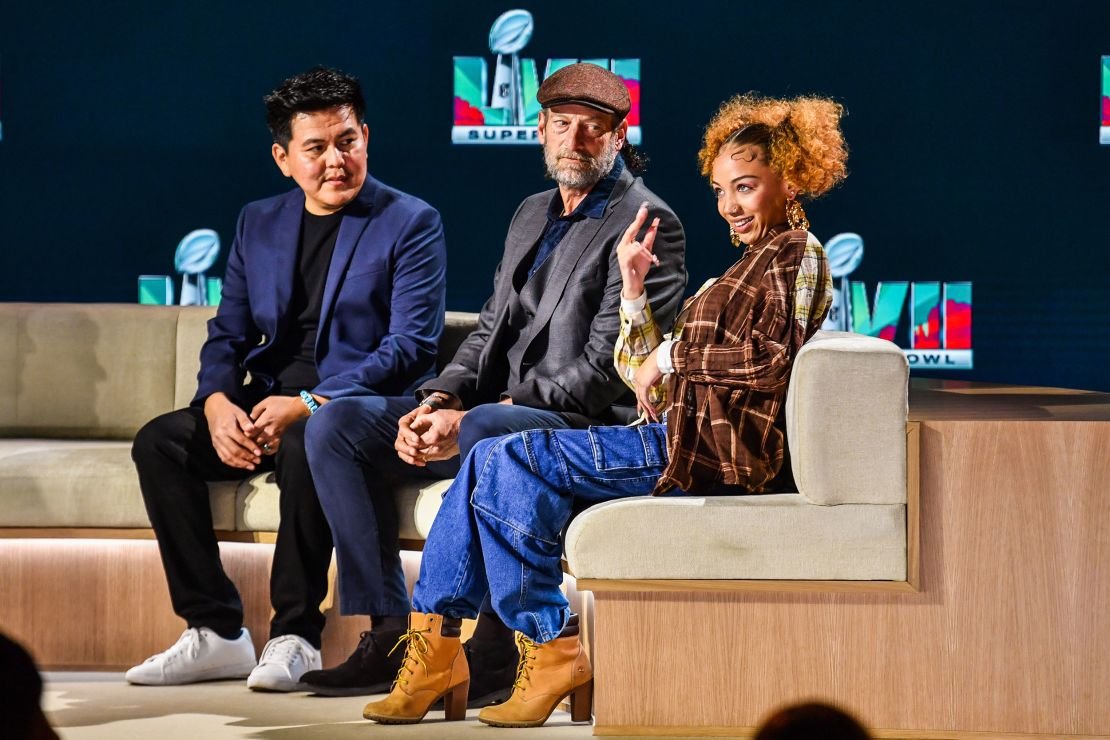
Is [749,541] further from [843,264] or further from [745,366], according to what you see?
[843,264]

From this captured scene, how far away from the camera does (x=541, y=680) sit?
2.50 m

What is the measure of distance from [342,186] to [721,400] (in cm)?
134

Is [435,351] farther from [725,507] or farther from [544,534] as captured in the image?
[725,507]

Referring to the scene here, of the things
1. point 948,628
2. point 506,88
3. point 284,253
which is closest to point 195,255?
point 506,88

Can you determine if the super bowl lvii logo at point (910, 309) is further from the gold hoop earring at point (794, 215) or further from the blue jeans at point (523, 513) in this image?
the blue jeans at point (523, 513)

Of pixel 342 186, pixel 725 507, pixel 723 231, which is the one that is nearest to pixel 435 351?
pixel 342 186

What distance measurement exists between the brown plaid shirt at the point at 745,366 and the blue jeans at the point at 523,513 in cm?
10

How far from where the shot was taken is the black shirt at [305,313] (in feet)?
10.8

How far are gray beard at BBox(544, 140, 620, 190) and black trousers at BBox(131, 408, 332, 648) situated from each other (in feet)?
2.71

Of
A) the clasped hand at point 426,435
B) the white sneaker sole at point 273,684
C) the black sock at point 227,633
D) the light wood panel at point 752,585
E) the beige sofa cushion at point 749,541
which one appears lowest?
the white sneaker sole at point 273,684

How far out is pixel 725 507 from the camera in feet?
7.88

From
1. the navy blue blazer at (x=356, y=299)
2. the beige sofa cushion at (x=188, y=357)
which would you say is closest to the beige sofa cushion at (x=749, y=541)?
the navy blue blazer at (x=356, y=299)

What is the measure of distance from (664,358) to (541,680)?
651mm

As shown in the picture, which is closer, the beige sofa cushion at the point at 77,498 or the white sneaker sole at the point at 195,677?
the white sneaker sole at the point at 195,677
